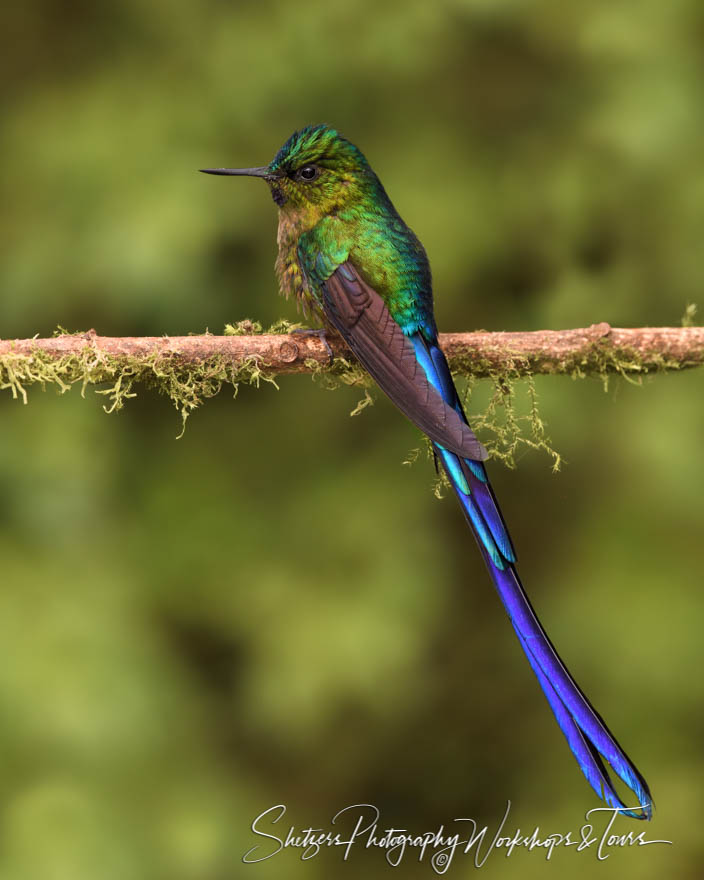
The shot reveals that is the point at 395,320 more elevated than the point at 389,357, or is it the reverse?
the point at 395,320

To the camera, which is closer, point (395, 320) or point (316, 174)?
point (395, 320)

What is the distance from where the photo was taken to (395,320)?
2.98 m

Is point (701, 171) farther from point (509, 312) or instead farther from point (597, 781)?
point (597, 781)

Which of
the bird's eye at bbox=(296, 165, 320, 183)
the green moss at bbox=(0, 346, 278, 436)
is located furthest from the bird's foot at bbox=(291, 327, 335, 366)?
the bird's eye at bbox=(296, 165, 320, 183)

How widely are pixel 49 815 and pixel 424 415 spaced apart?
5.11 feet

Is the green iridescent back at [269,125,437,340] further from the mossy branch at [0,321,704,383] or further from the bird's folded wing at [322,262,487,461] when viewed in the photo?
the mossy branch at [0,321,704,383]

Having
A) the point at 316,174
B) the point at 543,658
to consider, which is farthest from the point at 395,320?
the point at 543,658

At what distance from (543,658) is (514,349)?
839 mm

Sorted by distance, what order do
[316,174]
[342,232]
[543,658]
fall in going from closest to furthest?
[543,658]
[342,232]
[316,174]

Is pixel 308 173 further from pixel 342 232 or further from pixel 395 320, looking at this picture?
pixel 395 320

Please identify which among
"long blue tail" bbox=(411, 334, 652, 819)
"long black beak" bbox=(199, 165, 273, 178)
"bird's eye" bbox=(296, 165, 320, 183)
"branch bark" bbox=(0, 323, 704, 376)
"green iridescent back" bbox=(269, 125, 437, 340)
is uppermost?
"long black beak" bbox=(199, 165, 273, 178)

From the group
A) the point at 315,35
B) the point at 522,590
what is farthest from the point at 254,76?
the point at 522,590

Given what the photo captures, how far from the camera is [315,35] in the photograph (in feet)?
11.8

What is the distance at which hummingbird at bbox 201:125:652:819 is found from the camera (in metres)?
2.43
